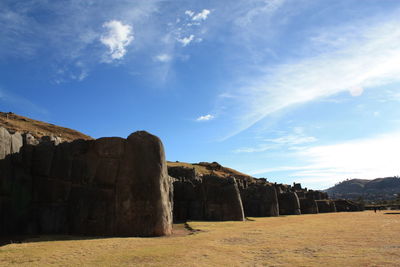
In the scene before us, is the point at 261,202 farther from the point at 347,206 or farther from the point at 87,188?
the point at 347,206

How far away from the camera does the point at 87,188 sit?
18375 mm

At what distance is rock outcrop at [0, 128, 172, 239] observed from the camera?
17.3 m

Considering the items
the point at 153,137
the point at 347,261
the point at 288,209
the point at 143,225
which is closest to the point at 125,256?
the point at 143,225

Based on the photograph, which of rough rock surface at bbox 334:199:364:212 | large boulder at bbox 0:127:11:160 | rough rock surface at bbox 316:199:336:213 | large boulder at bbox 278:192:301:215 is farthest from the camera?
rough rock surface at bbox 334:199:364:212

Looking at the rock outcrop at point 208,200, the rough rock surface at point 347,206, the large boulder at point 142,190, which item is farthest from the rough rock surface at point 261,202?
the rough rock surface at point 347,206

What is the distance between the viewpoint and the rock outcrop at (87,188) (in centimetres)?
1731

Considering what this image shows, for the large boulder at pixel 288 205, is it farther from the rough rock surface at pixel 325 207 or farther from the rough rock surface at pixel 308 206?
the rough rock surface at pixel 325 207

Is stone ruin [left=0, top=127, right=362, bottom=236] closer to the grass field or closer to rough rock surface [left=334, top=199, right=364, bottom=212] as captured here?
the grass field

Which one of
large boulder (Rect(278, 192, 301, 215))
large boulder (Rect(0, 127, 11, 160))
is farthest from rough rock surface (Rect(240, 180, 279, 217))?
large boulder (Rect(0, 127, 11, 160))

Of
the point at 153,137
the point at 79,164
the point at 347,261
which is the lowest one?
the point at 347,261

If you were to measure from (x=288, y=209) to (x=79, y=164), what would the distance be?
132ft

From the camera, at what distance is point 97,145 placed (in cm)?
1944

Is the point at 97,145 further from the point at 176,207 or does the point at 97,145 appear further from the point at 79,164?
the point at 176,207

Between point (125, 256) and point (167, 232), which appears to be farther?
point (167, 232)
